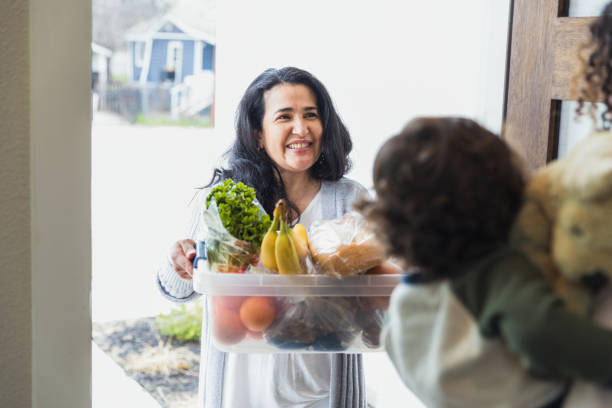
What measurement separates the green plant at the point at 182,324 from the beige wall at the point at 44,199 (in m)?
2.62

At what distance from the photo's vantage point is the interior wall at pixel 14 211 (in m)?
0.84

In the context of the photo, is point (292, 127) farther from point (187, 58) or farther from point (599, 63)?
point (187, 58)

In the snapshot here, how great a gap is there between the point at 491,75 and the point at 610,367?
3.93 ft

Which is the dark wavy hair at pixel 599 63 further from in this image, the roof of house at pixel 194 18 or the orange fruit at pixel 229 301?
the roof of house at pixel 194 18

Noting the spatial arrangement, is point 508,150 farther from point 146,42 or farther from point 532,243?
point 146,42

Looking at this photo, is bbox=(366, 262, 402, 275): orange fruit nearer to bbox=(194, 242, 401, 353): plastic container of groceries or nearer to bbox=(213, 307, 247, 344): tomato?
bbox=(194, 242, 401, 353): plastic container of groceries

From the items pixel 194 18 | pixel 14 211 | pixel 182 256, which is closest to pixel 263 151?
pixel 182 256

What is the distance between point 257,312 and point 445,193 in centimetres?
55

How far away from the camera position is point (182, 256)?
134 centimetres

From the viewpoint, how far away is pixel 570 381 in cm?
48

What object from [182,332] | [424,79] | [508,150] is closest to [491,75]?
[424,79]

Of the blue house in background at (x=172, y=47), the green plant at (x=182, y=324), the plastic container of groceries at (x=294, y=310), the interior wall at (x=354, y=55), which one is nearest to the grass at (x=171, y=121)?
the blue house in background at (x=172, y=47)

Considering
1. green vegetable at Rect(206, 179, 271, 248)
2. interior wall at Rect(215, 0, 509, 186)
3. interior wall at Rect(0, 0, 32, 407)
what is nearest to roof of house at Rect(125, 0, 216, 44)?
interior wall at Rect(215, 0, 509, 186)

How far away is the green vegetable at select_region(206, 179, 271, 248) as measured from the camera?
39.9 inches
